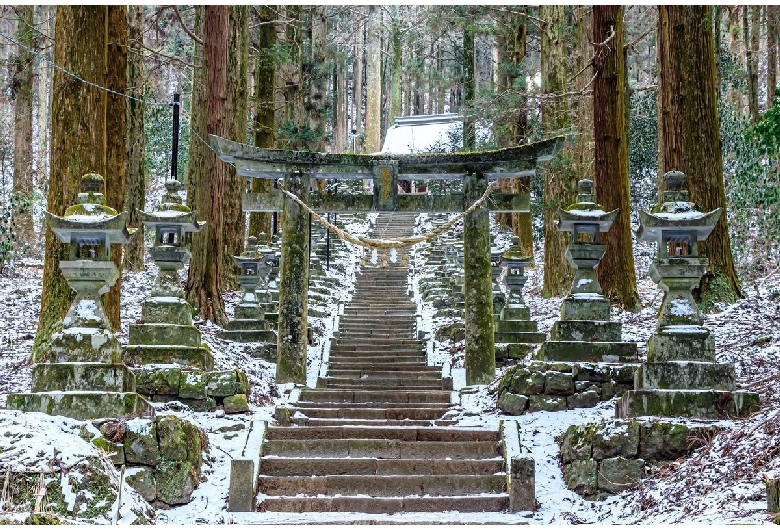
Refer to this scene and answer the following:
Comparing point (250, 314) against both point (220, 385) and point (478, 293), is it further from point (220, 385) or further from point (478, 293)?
point (478, 293)

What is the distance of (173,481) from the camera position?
7.49 metres

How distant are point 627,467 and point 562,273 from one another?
10.3 m

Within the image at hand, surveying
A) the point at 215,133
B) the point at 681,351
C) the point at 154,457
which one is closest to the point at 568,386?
the point at 681,351

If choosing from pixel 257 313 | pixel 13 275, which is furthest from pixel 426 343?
pixel 13 275

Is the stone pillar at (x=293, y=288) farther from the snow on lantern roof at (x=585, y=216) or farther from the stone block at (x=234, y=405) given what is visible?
the snow on lantern roof at (x=585, y=216)

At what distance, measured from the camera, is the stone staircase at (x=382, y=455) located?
7746 mm

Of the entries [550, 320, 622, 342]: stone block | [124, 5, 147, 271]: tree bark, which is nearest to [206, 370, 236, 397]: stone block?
[550, 320, 622, 342]: stone block

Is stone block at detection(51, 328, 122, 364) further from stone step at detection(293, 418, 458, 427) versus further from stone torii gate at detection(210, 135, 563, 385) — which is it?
stone torii gate at detection(210, 135, 563, 385)

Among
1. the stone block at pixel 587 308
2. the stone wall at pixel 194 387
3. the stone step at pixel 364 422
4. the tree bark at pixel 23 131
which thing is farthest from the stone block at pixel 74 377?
the tree bark at pixel 23 131

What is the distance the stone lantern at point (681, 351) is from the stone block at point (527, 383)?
1663mm

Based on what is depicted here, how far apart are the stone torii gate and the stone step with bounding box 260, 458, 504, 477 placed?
123 inches

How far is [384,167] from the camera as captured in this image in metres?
11.8

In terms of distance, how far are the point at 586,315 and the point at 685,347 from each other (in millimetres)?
2175

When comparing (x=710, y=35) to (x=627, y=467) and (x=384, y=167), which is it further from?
(x=627, y=467)
